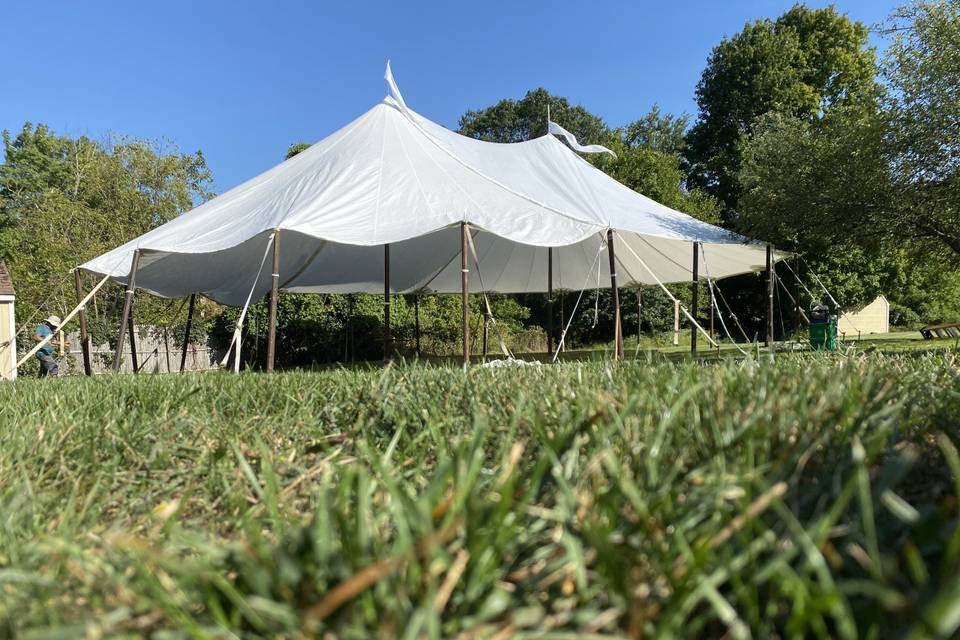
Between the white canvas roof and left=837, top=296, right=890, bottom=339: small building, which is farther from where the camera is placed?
left=837, top=296, right=890, bottom=339: small building

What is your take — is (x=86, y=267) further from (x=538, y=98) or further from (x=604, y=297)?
(x=538, y=98)

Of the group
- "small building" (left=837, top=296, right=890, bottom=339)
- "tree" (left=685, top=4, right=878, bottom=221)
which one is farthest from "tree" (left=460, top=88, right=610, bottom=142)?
"small building" (left=837, top=296, right=890, bottom=339)

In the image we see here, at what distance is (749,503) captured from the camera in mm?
579

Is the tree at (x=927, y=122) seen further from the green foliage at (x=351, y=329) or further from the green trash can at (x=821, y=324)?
the green foliage at (x=351, y=329)

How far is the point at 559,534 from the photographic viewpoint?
583 mm

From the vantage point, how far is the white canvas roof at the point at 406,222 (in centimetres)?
630

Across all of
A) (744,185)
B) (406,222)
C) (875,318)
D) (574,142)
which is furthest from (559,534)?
(875,318)

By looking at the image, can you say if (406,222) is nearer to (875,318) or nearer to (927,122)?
(927,122)

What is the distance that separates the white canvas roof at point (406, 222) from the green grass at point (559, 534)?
492cm

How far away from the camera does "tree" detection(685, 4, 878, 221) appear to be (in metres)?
20.7

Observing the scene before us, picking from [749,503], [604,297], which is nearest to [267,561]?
[749,503]

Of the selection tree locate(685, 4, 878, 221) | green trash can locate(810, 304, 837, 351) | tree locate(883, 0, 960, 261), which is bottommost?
green trash can locate(810, 304, 837, 351)

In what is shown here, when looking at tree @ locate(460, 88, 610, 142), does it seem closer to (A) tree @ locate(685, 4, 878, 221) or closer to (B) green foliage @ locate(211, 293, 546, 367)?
(A) tree @ locate(685, 4, 878, 221)

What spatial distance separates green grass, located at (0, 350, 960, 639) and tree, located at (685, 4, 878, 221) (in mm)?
21779
